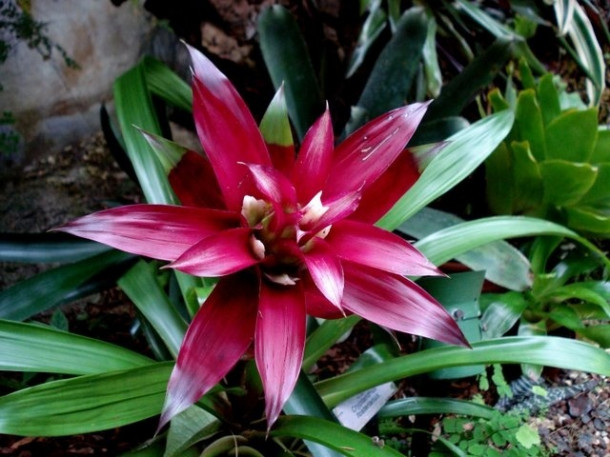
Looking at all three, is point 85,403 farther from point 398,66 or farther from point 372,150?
point 398,66

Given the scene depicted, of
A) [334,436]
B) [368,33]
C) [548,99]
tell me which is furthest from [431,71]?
[334,436]

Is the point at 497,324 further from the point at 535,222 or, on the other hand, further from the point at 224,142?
the point at 224,142

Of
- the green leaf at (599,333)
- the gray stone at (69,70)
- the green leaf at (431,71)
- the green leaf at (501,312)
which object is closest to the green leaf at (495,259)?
the green leaf at (501,312)

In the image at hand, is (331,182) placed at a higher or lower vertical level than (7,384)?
higher

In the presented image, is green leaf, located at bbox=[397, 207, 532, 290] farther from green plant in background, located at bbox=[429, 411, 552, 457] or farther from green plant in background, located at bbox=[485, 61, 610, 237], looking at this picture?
green plant in background, located at bbox=[429, 411, 552, 457]

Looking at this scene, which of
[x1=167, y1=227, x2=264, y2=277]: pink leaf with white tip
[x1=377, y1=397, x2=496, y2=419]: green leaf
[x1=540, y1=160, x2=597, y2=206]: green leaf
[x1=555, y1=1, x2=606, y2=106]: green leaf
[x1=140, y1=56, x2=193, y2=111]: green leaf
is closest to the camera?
[x1=167, y1=227, x2=264, y2=277]: pink leaf with white tip

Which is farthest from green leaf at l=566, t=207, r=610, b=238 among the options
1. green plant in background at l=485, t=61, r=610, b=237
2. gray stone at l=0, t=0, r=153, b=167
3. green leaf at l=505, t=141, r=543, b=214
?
gray stone at l=0, t=0, r=153, b=167

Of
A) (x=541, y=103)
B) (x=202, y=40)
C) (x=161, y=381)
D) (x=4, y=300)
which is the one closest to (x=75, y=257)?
(x=4, y=300)
